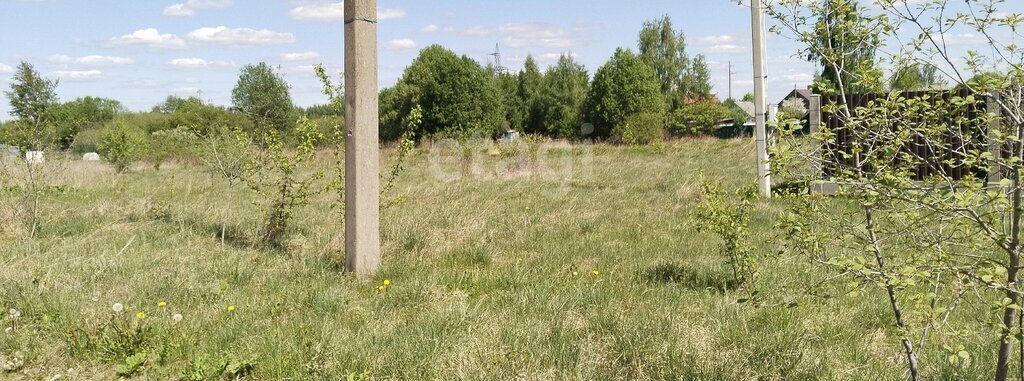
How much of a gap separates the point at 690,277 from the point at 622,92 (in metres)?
34.7

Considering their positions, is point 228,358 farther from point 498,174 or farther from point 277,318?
point 498,174

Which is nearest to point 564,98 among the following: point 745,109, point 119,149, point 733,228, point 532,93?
point 532,93

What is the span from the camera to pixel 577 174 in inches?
583

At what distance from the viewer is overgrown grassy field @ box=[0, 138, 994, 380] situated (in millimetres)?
3375

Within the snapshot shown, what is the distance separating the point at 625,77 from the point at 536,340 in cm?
3663

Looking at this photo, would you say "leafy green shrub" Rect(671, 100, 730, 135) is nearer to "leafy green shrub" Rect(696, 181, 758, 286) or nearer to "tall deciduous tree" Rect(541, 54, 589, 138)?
"tall deciduous tree" Rect(541, 54, 589, 138)

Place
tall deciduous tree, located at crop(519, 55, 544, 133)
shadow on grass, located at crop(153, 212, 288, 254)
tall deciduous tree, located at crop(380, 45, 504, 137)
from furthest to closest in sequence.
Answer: tall deciduous tree, located at crop(519, 55, 544, 133) < tall deciduous tree, located at crop(380, 45, 504, 137) < shadow on grass, located at crop(153, 212, 288, 254)

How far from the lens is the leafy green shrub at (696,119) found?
130 ft

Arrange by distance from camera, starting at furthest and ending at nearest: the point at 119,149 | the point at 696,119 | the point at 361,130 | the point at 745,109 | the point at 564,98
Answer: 1. the point at 564,98
2. the point at 696,119
3. the point at 119,149
4. the point at 745,109
5. the point at 361,130

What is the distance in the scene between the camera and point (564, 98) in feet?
143

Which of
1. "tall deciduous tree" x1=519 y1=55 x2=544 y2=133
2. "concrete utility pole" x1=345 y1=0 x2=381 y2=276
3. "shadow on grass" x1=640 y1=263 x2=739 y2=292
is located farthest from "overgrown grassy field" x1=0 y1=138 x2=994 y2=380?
"tall deciduous tree" x1=519 y1=55 x2=544 y2=133

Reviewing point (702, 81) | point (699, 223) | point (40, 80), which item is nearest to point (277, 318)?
point (699, 223)

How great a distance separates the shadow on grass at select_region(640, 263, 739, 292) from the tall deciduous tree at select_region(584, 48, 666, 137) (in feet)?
109

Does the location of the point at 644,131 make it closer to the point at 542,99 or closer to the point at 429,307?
the point at 542,99
